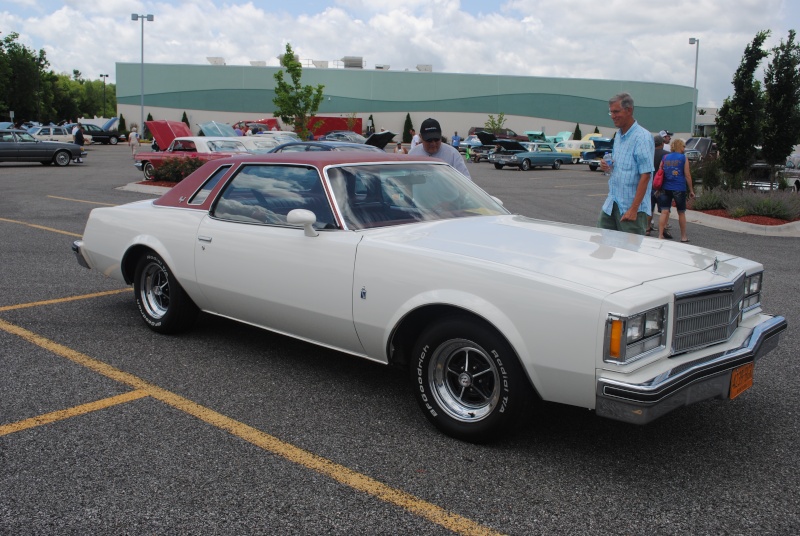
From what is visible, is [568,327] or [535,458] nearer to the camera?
[568,327]

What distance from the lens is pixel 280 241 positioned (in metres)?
4.57

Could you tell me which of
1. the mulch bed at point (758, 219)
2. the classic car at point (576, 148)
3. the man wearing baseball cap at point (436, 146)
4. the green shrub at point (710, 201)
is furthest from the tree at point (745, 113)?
the classic car at point (576, 148)

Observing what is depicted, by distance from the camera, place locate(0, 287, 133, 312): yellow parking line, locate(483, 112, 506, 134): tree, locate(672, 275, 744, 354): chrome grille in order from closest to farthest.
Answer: locate(672, 275, 744, 354): chrome grille → locate(0, 287, 133, 312): yellow parking line → locate(483, 112, 506, 134): tree

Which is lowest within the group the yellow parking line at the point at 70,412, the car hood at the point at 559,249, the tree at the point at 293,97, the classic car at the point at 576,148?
the yellow parking line at the point at 70,412

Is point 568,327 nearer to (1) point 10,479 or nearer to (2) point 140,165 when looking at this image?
(1) point 10,479

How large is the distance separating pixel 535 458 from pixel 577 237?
4.54 ft

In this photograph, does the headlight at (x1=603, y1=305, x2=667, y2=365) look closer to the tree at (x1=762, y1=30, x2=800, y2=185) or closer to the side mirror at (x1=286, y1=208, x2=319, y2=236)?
the side mirror at (x1=286, y1=208, x2=319, y2=236)

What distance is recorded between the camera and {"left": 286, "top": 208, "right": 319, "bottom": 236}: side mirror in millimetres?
4238

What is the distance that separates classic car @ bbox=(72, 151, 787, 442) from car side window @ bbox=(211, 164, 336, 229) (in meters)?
0.01

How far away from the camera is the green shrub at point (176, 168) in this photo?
66.2 feet

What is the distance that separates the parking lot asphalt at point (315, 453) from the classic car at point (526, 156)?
29.5 metres

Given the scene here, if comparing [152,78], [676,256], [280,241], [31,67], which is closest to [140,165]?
[280,241]

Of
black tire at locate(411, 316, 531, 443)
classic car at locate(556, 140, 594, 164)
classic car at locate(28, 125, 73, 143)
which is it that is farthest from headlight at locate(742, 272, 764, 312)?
classic car at locate(28, 125, 73, 143)

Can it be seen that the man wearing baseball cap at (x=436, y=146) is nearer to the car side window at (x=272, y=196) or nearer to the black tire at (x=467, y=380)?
the car side window at (x=272, y=196)
